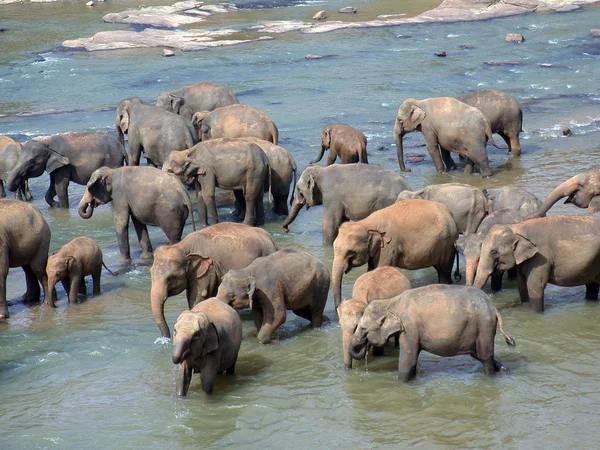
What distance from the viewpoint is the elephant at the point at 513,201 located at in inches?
447

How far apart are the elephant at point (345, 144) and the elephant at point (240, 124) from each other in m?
0.83

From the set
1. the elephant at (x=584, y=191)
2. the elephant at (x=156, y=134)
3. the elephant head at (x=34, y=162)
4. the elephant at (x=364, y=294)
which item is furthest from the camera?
the elephant at (x=156, y=134)

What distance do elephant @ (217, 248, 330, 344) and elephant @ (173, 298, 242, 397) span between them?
35 centimetres

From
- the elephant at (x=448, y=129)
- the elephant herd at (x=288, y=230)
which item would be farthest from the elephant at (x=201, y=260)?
the elephant at (x=448, y=129)

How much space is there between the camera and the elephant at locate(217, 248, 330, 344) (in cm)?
888

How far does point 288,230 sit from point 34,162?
4.01m

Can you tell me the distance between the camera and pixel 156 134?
14969 millimetres

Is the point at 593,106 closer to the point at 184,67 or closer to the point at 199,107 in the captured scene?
the point at 199,107

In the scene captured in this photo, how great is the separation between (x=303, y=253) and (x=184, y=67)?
18.4 m

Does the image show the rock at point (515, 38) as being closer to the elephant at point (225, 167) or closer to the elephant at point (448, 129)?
the elephant at point (448, 129)

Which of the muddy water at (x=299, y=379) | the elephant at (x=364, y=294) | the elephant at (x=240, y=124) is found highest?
the elephant at (x=364, y=294)

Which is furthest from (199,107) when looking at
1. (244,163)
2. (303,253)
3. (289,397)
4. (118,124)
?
(289,397)

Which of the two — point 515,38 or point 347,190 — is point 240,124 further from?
point 515,38

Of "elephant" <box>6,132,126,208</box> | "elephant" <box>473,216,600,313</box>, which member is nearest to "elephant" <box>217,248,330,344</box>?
"elephant" <box>473,216,600,313</box>
